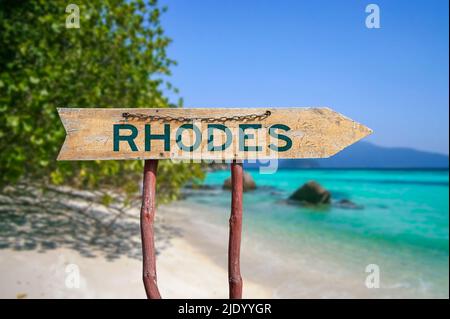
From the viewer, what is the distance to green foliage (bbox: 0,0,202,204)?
5.49 m

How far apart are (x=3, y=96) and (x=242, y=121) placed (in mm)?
4879

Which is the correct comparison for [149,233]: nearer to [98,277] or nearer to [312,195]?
[98,277]

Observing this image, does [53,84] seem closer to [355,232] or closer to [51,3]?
[51,3]

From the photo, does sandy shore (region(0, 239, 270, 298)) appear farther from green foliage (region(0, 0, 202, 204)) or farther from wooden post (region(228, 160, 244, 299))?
wooden post (region(228, 160, 244, 299))

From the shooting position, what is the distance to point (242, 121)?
6.29 feet

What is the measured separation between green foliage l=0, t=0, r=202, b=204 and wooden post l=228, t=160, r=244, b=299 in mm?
4156

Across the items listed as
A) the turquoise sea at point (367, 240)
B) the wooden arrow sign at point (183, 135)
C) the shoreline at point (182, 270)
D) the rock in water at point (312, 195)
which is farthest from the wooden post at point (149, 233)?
the rock in water at point (312, 195)

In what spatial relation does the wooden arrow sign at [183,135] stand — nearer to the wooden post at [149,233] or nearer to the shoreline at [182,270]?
the wooden post at [149,233]

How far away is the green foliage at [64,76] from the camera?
5492 millimetres

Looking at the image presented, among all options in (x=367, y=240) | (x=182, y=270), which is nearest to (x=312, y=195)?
(x=367, y=240)

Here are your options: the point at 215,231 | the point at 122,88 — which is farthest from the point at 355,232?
the point at 122,88

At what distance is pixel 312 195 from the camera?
21438mm

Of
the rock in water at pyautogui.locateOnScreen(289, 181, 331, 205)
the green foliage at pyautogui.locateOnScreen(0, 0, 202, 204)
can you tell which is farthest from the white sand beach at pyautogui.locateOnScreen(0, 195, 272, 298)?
the rock in water at pyautogui.locateOnScreen(289, 181, 331, 205)

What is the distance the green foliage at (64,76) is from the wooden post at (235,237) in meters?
4.16
